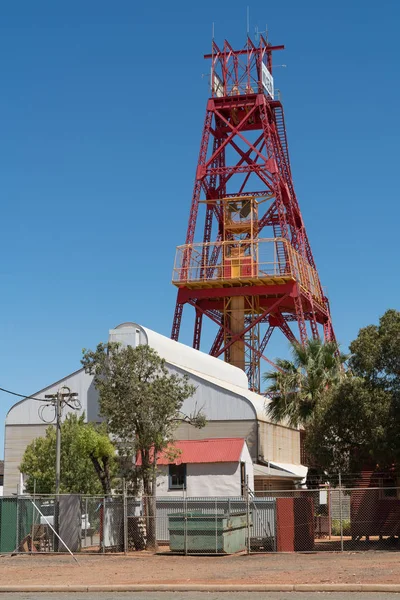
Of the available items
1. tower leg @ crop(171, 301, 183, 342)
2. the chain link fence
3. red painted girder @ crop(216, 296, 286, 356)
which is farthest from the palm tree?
tower leg @ crop(171, 301, 183, 342)

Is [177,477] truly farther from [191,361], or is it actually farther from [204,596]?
[204,596]

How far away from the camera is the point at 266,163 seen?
64.2m

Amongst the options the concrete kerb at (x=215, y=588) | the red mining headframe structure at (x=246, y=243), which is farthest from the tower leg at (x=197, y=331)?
the concrete kerb at (x=215, y=588)

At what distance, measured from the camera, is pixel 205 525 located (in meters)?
32.1

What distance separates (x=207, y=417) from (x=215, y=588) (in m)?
23.0

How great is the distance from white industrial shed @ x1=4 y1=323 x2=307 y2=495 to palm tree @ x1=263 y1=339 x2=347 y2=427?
130 cm

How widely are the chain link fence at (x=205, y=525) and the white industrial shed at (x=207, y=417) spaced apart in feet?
27.1

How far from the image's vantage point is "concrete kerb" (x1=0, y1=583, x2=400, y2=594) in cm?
2125

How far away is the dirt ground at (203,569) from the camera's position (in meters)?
23.8

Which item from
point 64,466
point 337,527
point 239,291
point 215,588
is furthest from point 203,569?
point 239,291

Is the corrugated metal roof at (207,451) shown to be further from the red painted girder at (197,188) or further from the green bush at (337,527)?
the red painted girder at (197,188)

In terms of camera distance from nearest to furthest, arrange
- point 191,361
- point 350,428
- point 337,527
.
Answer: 1. point 350,428
2. point 337,527
3. point 191,361

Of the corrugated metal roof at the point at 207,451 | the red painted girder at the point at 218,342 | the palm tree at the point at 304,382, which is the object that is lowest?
the corrugated metal roof at the point at 207,451

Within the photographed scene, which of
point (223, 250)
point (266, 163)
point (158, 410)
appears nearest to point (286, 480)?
point (158, 410)
